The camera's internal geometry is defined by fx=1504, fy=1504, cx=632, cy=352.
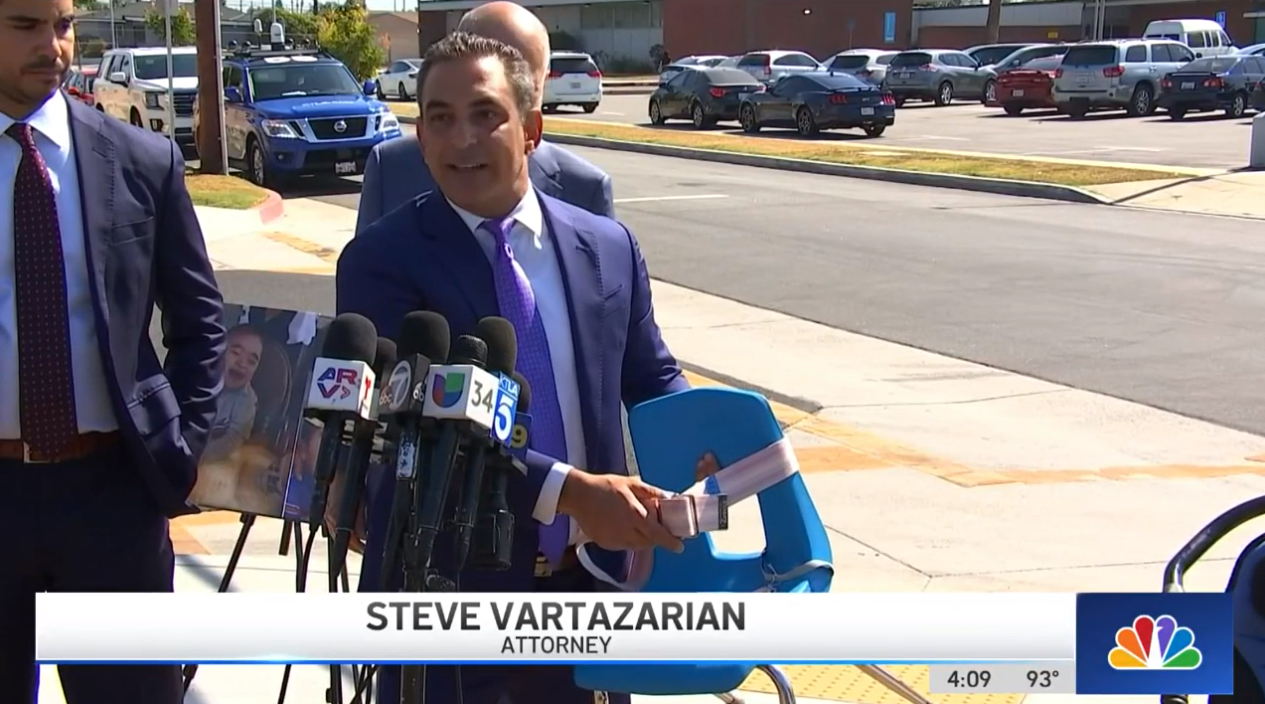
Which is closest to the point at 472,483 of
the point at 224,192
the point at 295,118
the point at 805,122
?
the point at 224,192

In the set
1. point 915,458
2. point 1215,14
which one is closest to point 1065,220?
point 915,458

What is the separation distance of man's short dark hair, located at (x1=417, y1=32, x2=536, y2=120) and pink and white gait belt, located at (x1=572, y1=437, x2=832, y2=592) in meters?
0.79

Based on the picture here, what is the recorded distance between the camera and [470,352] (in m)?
1.99

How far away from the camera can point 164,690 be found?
307cm

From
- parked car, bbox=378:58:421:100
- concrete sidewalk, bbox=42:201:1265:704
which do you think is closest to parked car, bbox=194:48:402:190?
concrete sidewalk, bbox=42:201:1265:704

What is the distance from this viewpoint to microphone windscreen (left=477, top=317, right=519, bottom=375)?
2.05 meters

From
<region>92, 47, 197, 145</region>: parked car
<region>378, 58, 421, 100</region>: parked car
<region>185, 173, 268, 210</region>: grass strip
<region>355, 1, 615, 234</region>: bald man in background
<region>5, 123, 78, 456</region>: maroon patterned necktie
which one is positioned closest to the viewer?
<region>5, 123, 78, 456</region>: maroon patterned necktie

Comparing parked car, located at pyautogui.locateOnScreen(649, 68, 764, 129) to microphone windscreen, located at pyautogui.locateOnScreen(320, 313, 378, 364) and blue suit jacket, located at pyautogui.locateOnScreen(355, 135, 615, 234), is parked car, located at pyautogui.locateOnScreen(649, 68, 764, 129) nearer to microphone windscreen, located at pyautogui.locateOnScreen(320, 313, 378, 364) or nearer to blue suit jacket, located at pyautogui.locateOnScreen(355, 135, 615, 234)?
blue suit jacket, located at pyautogui.locateOnScreen(355, 135, 615, 234)

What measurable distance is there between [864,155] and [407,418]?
24322 mm

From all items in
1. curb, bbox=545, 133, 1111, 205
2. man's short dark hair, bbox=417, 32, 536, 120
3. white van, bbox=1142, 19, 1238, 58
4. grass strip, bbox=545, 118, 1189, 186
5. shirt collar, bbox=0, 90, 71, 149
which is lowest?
curb, bbox=545, 133, 1111, 205

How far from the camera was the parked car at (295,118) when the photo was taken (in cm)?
2072

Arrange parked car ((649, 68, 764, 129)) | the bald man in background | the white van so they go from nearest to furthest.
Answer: the bald man in background → parked car ((649, 68, 764, 129)) → the white van

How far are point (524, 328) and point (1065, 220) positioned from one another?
1599 cm

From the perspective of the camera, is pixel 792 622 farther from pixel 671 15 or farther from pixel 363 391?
pixel 671 15
